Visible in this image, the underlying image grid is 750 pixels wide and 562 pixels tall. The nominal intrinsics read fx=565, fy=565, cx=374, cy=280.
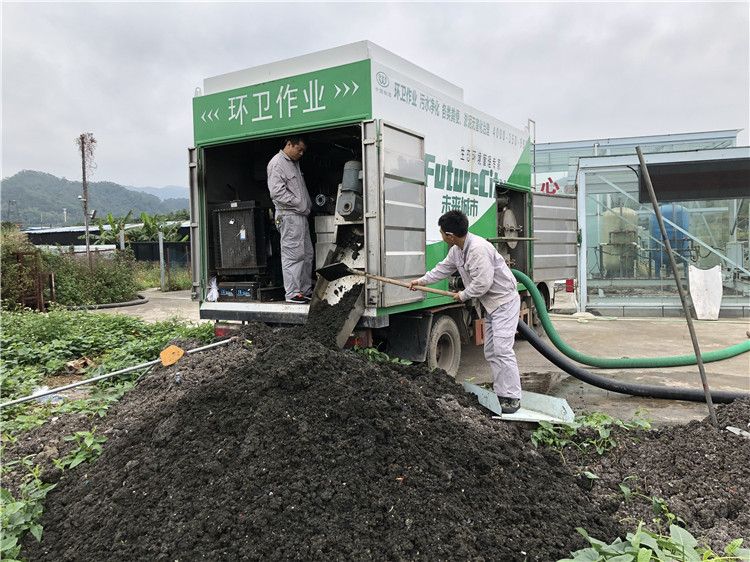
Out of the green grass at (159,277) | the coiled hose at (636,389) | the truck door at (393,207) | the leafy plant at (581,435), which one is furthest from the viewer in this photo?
the green grass at (159,277)

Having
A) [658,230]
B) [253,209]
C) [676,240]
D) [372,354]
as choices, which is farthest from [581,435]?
[676,240]

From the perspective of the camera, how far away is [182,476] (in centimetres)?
306

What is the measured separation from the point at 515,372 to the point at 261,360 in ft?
6.94

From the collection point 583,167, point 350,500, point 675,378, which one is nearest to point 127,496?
point 350,500

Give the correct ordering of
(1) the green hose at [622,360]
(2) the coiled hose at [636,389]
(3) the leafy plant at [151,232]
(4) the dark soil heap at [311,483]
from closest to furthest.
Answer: (4) the dark soil heap at [311,483] → (2) the coiled hose at [636,389] → (1) the green hose at [622,360] → (3) the leafy plant at [151,232]

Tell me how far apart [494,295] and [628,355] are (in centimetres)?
394

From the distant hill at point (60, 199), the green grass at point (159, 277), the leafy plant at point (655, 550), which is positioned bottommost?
the leafy plant at point (655, 550)

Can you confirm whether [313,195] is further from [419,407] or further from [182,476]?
[182,476]

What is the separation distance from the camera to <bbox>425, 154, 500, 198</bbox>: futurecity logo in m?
5.74

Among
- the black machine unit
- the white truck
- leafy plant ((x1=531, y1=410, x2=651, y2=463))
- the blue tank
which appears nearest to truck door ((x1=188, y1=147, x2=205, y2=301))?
the white truck

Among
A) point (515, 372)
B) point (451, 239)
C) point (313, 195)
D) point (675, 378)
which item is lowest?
point (675, 378)

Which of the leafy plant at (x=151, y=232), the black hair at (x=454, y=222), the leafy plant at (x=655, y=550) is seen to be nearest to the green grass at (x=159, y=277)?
the leafy plant at (x=151, y=232)

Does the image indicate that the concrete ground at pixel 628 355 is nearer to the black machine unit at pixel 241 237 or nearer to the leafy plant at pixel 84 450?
the black machine unit at pixel 241 237

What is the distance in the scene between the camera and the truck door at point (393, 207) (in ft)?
16.0
